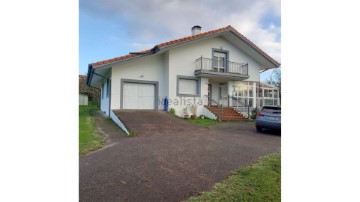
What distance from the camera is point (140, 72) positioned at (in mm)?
15484

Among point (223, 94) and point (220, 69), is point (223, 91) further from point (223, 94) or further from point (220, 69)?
point (220, 69)

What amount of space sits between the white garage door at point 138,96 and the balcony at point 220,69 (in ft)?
11.4

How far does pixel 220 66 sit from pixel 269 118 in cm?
883

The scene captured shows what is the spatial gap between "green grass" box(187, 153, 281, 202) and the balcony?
39.9 ft

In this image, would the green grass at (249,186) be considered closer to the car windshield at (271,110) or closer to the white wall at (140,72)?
the car windshield at (271,110)

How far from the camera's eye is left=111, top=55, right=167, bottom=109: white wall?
48.3 feet

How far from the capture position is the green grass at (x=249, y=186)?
309 centimetres

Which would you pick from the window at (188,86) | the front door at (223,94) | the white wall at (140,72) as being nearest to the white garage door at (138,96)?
the white wall at (140,72)

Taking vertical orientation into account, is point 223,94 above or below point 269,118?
above

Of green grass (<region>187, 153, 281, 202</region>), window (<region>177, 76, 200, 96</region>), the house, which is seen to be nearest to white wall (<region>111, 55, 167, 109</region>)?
the house

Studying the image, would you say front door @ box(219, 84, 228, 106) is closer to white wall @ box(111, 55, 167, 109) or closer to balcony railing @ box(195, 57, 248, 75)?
balcony railing @ box(195, 57, 248, 75)

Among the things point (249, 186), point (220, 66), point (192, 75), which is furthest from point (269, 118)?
point (220, 66)
